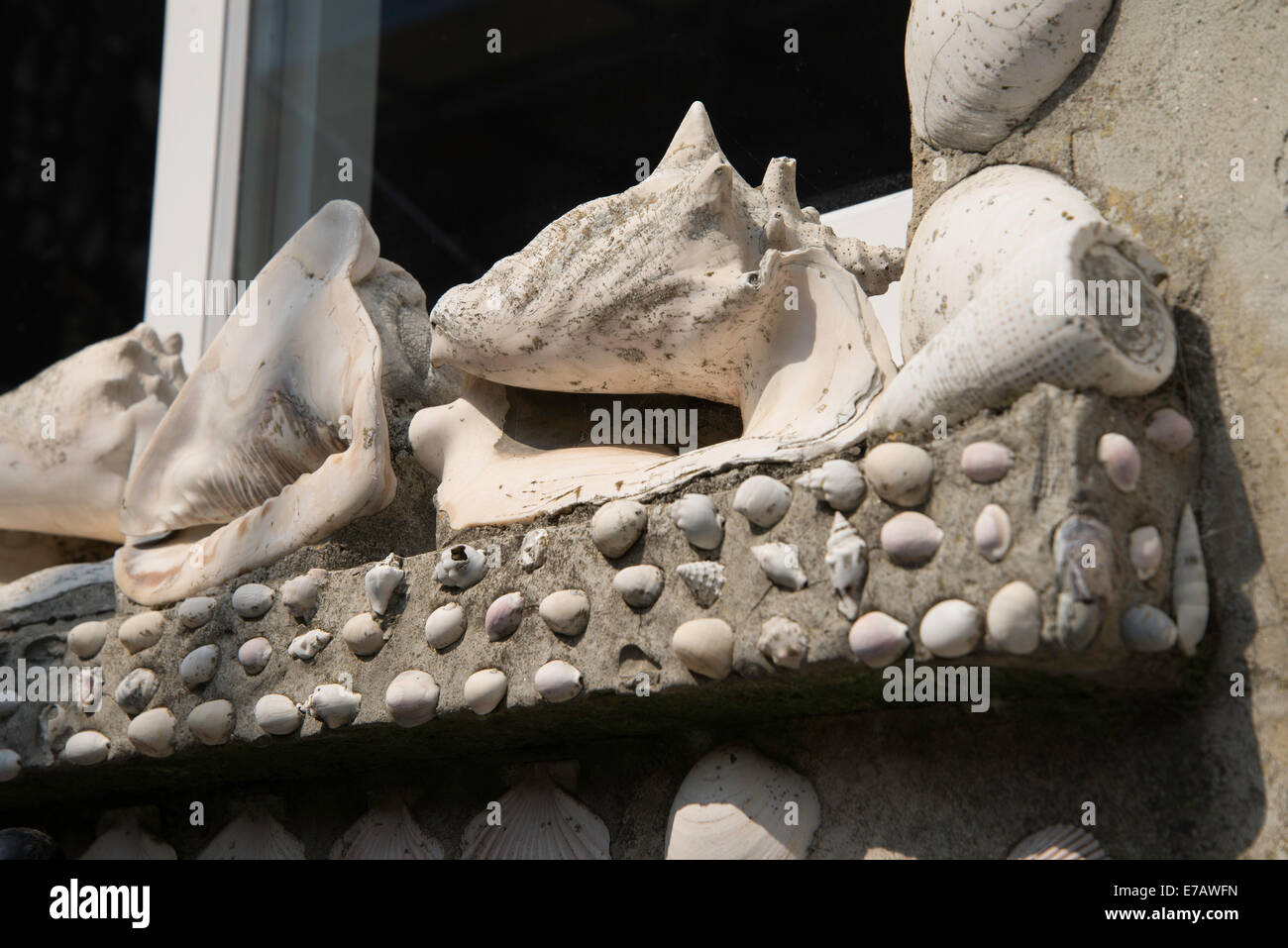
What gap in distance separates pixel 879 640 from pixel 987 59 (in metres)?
0.62

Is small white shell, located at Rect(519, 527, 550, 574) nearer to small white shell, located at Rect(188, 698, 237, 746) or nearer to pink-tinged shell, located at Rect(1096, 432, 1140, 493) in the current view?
Answer: small white shell, located at Rect(188, 698, 237, 746)

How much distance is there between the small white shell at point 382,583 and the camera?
1.40 m

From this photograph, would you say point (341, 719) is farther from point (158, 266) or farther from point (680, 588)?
point (158, 266)

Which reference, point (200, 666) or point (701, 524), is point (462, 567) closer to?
point (701, 524)

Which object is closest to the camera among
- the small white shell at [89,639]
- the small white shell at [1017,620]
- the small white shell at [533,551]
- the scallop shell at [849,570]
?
the small white shell at [1017,620]

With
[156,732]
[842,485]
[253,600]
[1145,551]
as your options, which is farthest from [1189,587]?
[156,732]

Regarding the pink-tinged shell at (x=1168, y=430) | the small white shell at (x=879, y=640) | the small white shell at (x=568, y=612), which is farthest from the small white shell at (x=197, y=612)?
the pink-tinged shell at (x=1168, y=430)

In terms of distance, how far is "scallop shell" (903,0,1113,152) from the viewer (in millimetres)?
1281

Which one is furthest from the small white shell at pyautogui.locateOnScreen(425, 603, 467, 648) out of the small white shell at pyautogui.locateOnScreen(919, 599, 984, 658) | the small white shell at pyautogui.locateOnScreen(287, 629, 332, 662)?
the small white shell at pyautogui.locateOnScreen(919, 599, 984, 658)

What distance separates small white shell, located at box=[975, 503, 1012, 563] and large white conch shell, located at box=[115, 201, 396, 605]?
32.2 inches

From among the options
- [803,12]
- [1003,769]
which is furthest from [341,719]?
[803,12]

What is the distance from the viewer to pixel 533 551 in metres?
1.32

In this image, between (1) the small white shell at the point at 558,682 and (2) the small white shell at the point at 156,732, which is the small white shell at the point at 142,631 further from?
(1) the small white shell at the point at 558,682

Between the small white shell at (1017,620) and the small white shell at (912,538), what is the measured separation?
0.08 meters
